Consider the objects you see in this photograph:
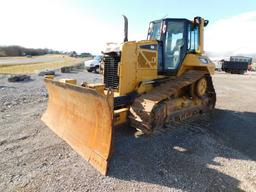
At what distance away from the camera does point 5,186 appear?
3492 mm

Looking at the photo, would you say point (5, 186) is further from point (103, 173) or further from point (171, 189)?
point (171, 189)

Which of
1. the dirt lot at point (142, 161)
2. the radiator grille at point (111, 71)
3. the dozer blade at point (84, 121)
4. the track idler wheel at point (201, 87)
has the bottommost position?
the dirt lot at point (142, 161)

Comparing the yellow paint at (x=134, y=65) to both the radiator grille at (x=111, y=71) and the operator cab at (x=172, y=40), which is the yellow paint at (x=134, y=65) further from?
the operator cab at (x=172, y=40)

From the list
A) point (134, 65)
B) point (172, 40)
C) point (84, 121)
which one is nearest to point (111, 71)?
point (134, 65)

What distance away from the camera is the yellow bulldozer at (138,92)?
4379 mm

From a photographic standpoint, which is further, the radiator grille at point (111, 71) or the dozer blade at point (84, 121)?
the radiator grille at point (111, 71)

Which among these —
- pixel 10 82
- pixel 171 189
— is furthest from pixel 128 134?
pixel 10 82

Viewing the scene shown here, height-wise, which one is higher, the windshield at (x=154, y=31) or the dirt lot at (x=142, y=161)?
the windshield at (x=154, y=31)

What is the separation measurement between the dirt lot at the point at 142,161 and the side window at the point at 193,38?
2.29 metres

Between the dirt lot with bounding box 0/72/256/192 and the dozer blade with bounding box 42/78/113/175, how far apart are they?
0.59ft

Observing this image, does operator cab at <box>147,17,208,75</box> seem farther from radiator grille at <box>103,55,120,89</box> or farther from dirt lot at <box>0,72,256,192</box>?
dirt lot at <box>0,72,256,192</box>

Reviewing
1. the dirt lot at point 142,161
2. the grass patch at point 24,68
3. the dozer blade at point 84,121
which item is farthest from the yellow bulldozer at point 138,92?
the grass patch at point 24,68

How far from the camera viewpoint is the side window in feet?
22.0

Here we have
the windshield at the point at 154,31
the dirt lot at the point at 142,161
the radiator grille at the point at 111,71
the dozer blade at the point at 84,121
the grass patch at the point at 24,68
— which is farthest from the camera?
the grass patch at the point at 24,68
